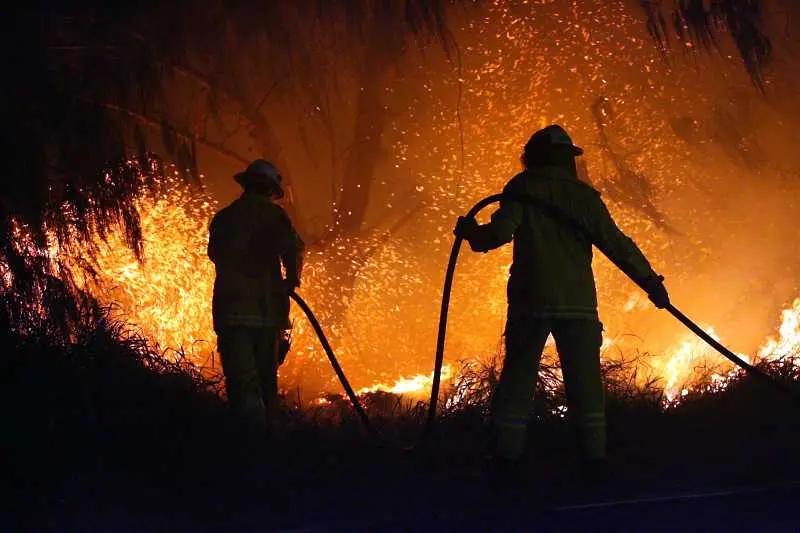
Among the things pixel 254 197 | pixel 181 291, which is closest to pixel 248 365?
pixel 254 197

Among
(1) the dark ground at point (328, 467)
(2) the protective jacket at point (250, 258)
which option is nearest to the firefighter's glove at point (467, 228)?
(1) the dark ground at point (328, 467)

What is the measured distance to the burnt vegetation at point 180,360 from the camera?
4855mm

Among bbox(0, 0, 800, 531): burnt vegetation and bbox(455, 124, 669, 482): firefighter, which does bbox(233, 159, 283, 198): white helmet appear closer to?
bbox(0, 0, 800, 531): burnt vegetation

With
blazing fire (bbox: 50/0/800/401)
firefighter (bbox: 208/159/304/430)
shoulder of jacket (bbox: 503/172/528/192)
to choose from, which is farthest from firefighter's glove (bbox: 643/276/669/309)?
blazing fire (bbox: 50/0/800/401)

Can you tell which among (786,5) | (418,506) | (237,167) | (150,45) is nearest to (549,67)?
(786,5)

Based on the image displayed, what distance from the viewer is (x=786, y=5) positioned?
379 inches

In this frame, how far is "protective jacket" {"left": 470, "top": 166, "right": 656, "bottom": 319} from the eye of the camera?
16.1 feet

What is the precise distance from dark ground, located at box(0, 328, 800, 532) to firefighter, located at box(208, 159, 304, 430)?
0.29 metres

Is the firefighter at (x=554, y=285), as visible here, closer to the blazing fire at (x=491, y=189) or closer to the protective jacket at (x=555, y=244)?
the protective jacket at (x=555, y=244)

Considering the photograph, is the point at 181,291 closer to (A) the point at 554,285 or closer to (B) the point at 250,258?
(B) the point at 250,258

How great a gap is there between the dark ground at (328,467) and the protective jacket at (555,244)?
3.04ft

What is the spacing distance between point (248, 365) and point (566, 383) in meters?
2.23

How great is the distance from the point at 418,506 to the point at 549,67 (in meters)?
6.02

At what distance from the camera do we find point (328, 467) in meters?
5.23
